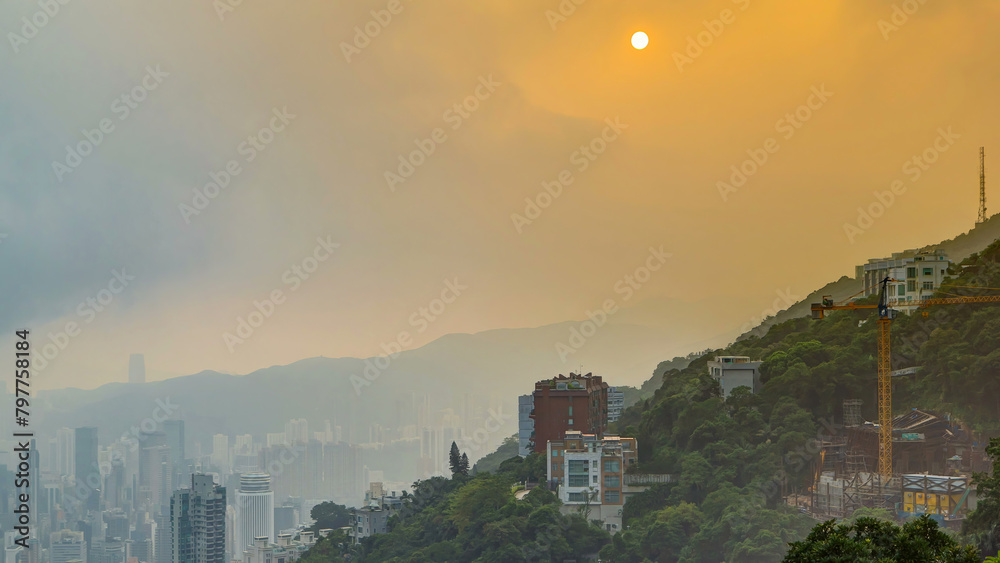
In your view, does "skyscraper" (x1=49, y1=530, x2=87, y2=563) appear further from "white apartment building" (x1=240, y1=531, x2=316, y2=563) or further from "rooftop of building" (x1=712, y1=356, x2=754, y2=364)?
"rooftop of building" (x1=712, y1=356, x2=754, y2=364)

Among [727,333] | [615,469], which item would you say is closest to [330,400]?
[727,333]

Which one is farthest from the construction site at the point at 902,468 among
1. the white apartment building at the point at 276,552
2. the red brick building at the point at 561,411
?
the white apartment building at the point at 276,552

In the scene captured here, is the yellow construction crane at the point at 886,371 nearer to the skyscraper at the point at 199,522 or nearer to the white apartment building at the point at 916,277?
the white apartment building at the point at 916,277

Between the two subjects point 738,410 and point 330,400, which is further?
Answer: point 330,400

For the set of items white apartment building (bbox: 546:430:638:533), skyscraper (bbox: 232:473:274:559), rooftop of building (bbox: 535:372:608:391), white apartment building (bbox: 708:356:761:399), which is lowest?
skyscraper (bbox: 232:473:274:559)

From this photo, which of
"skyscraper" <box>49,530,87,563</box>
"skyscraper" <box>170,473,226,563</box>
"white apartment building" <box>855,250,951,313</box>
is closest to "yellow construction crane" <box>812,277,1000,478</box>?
"white apartment building" <box>855,250,951,313</box>

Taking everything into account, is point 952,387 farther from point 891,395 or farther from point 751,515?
point 751,515
